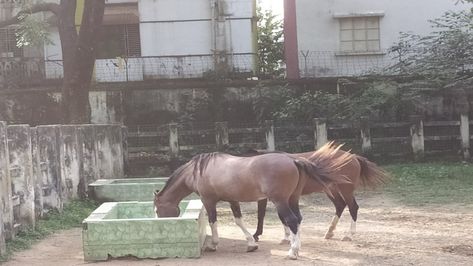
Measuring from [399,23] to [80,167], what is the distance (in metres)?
12.1

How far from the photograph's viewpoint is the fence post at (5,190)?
6.88m

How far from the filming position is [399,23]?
62.5 feet

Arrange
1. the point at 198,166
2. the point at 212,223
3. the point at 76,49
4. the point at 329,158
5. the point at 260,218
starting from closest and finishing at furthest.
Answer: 1. the point at 329,158
2. the point at 212,223
3. the point at 198,166
4. the point at 260,218
5. the point at 76,49

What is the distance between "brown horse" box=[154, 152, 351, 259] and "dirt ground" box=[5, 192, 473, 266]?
38 centimetres

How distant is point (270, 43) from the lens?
2547 centimetres

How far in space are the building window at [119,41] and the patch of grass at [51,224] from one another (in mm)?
10332

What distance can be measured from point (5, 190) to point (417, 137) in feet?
36.9

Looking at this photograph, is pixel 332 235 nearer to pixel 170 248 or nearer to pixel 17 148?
pixel 170 248

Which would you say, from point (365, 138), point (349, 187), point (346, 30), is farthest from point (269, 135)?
point (349, 187)

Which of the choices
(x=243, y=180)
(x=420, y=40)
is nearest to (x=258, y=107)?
(x=420, y=40)

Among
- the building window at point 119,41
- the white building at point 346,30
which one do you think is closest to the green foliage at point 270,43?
the white building at point 346,30

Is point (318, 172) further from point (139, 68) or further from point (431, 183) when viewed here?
point (139, 68)

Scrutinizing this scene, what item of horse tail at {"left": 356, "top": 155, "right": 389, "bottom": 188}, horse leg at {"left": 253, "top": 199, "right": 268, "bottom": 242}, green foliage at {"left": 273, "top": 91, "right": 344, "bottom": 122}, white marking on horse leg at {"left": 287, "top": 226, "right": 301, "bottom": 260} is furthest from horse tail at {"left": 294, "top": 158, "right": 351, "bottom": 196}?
green foliage at {"left": 273, "top": 91, "right": 344, "bottom": 122}

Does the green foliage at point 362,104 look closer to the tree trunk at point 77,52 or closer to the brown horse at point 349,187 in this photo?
the tree trunk at point 77,52
